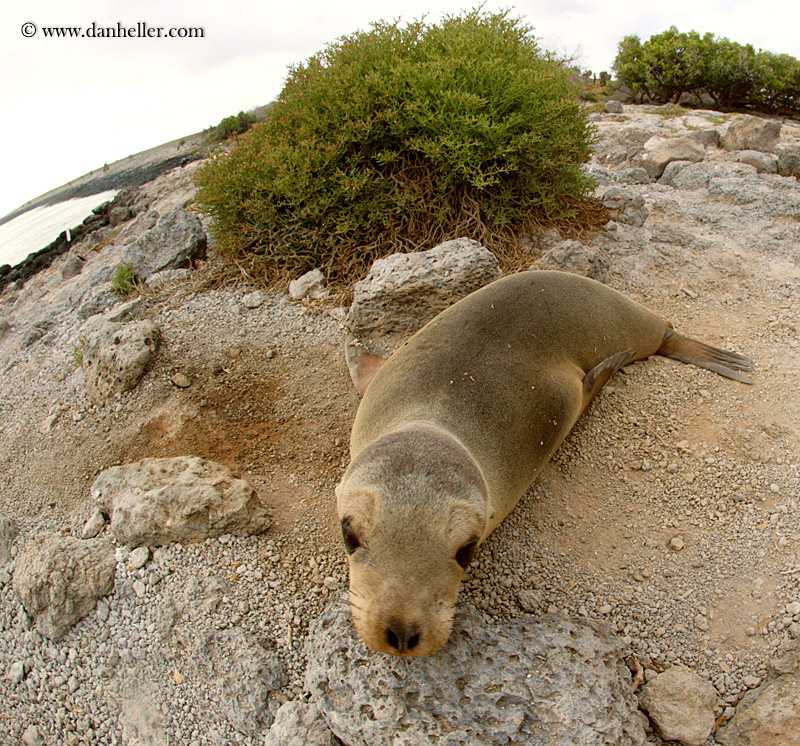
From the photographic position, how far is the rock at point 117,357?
450 centimetres

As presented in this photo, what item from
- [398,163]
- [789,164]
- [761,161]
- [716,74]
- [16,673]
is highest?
[398,163]

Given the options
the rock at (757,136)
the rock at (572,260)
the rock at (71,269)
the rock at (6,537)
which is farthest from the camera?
the rock at (757,136)

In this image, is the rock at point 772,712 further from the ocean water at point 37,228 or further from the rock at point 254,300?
the ocean water at point 37,228

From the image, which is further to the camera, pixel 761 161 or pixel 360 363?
pixel 761 161

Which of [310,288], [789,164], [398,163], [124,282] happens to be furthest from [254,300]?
[789,164]

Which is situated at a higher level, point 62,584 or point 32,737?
point 62,584

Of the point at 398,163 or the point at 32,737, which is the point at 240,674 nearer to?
the point at 32,737

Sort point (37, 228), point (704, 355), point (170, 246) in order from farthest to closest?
1. point (37, 228)
2. point (170, 246)
3. point (704, 355)

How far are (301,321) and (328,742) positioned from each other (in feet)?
10.4

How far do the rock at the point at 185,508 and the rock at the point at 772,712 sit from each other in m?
2.52

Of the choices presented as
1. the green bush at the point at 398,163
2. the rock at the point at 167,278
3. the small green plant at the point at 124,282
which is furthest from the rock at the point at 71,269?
the green bush at the point at 398,163

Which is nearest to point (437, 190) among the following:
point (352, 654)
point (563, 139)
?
point (563, 139)

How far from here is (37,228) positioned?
866cm

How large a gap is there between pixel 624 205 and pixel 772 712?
200 inches
